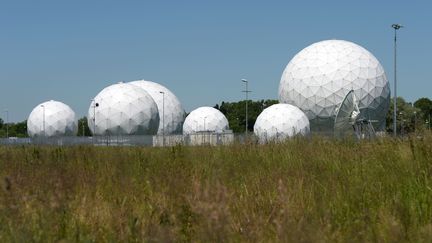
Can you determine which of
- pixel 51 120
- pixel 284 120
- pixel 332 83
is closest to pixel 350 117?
pixel 284 120

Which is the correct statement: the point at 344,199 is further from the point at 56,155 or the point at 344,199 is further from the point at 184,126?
the point at 184,126

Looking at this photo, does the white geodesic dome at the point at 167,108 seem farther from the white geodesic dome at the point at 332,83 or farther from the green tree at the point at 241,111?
the green tree at the point at 241,111

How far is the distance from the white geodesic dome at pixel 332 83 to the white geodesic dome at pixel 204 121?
68.1 ft

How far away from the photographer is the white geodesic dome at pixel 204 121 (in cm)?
7575

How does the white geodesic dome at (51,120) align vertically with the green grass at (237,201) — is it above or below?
above

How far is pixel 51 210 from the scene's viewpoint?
3811 millimetres

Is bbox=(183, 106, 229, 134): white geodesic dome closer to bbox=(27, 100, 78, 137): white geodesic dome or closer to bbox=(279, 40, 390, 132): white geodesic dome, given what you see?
bbox=(27, 100, 78, 137): white geodesic dome

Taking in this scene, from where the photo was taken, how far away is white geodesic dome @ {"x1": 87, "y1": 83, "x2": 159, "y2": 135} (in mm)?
55844

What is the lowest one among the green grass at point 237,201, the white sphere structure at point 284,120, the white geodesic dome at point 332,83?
the green grass at point 237,201

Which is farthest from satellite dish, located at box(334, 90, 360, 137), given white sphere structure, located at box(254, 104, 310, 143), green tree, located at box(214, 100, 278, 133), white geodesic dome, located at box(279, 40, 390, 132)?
green tree, located at box(214, 100, 278, 133)

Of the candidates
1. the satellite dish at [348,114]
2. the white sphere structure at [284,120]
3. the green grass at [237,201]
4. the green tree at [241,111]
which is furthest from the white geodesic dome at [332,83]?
the green tree at [241,111]

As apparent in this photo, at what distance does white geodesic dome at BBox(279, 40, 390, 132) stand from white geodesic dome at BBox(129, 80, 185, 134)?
24768 mm

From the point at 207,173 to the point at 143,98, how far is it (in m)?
52.5

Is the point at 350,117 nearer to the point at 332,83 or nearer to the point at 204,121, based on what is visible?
the point at 332,83
